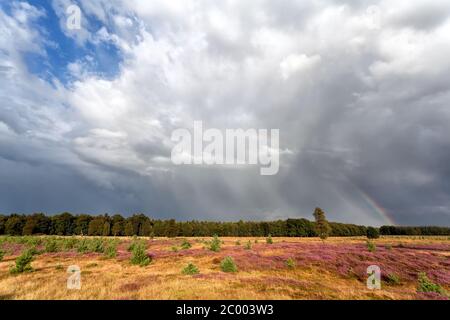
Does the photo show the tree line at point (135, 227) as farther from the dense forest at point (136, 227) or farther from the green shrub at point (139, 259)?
the green shrub at point (139, 259)

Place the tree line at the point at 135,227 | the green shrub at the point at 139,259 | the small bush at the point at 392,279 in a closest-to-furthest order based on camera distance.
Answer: the small bush at the point at 392,279
the green shrub at the point at 139,259
the tree line at the point at 135,227

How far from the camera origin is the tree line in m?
120

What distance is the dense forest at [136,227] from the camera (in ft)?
393

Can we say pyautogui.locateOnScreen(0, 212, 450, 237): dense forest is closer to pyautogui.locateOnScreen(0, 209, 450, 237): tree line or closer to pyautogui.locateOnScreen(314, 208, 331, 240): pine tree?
pyautogui.locateOnScreen(0, 209, 450, 237): tree line

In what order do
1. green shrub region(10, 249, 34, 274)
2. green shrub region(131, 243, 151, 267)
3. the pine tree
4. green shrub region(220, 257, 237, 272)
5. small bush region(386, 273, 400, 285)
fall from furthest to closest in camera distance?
the pine tree → green shrub region(131, 243, 151, 267) → green shrub region(220, 257, 237, 272) → green shrub region(10, 249, 34, 274) → small bush region(386, 273, 400, 285)

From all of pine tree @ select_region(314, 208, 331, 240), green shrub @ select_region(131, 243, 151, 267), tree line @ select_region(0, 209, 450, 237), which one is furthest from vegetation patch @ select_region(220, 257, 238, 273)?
tree line @ select_region(0, 209, 450, 237)

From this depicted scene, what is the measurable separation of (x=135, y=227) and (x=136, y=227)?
0.94 meters

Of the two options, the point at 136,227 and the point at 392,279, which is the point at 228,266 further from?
the point at 136,227

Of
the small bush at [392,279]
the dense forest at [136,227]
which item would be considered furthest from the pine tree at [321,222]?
the dense forest at [136,227]

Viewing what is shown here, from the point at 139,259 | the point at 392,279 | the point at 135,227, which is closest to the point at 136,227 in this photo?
the point at 135,227
